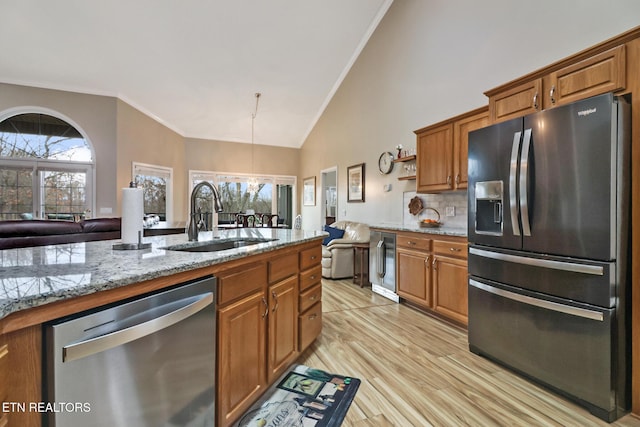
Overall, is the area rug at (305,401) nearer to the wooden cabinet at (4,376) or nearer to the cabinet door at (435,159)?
the wooden cabinet at (4,376)

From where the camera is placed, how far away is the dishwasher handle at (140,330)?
2.64ft

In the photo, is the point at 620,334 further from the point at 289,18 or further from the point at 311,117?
the point at 311,117

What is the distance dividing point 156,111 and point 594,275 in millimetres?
7290

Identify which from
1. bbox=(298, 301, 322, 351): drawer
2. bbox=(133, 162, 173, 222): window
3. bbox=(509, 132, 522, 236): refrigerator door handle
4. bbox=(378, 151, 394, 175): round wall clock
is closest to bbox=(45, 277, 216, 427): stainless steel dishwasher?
bbox=(298, 301, 322, 351): drawer

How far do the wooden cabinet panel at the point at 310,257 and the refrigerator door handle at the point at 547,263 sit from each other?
→ 4.22 ft

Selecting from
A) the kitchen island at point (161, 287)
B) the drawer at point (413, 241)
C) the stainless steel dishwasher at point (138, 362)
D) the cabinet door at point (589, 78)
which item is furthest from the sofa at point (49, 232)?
the cabinet door at point (589, 78)

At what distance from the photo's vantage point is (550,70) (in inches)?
80.4

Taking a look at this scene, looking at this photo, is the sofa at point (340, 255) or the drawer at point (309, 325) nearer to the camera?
the drawer at point (309, 325)

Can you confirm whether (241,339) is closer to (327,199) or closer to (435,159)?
(435,159)

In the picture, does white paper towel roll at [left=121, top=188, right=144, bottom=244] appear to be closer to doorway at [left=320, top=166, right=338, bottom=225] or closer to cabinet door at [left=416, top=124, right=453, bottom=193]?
cabinet door at [left=416, top=124, right=453, bottom=193]

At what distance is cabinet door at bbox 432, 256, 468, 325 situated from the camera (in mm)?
2736

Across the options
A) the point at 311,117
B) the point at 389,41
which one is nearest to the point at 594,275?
the point at 389,41

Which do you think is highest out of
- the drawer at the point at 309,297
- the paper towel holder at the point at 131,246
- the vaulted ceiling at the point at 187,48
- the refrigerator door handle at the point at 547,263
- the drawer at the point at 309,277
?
the vaulted ceiling at the point at 187,48

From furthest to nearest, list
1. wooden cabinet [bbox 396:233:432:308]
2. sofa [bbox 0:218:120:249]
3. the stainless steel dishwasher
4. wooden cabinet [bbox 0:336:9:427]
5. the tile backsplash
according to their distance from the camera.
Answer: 1. the tile backsplash
2. wooden cabinet [bbox 396:233:432:308]
3. sofa [bbox 0:218:120:249]
4. the stainless steel dishwasher
5. wooden cabinet [bbox 0:336:9:427]
